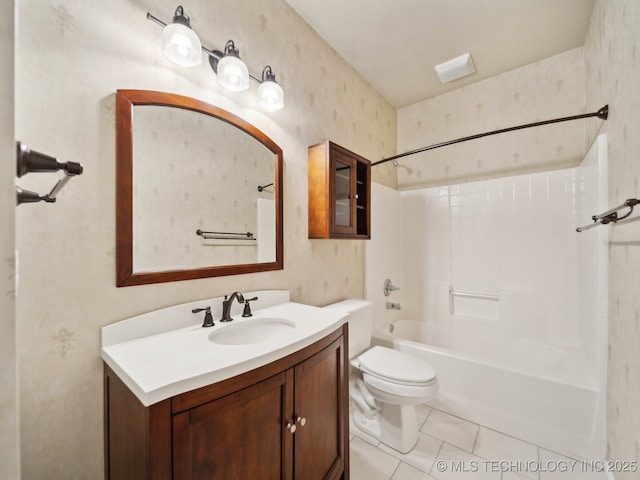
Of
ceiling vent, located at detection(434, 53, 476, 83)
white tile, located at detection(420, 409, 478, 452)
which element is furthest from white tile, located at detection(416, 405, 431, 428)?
ceiling vent, located at detection(434, 53, 476, 83)

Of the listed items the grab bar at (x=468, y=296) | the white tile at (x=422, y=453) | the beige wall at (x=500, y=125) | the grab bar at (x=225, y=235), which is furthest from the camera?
the grab bar at (x=468, y=296)

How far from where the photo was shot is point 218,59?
3.99 feet

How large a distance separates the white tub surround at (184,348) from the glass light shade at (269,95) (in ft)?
3.27

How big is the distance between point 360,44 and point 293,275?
172cm

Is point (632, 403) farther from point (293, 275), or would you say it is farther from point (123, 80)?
point (123, 80)

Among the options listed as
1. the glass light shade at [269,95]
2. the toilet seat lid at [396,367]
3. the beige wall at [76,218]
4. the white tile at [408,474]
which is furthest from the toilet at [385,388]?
the glass light shade at [269,95]

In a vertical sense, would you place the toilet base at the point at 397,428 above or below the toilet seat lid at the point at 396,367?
below

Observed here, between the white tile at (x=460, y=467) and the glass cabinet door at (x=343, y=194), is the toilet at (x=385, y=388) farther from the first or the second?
the glass cabinet door at (x=343, y=194)

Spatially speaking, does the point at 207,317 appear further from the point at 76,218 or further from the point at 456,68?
the point at 456,68

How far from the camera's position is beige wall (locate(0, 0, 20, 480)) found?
1.14ft

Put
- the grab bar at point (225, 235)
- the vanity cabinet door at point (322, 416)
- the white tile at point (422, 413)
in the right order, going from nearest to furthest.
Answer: the vanity cabinet door at point (322, 416) < the grab bar at point (225, 235) < the white tile at point (422, 413)

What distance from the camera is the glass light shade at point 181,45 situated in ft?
3.30

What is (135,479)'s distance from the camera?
A: 2.29 ft

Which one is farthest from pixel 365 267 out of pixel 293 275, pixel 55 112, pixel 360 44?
pixel 55 112
